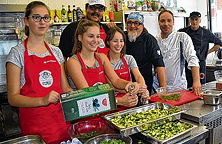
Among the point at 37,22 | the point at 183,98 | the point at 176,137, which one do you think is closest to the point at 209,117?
the point at 183,98

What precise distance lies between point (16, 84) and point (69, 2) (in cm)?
321

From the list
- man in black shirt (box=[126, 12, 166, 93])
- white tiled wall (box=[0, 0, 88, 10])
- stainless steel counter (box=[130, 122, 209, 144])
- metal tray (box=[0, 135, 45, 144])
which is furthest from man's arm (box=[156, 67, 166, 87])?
white tiled wall (box=[0, 0, 88, 10])

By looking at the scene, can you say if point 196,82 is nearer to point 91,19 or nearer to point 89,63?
point 89,63

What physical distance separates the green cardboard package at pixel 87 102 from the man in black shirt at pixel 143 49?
4.21 feet

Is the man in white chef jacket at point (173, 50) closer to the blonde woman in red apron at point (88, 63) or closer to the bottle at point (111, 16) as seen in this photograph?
the blonde woman in red apron at point (88, 63)

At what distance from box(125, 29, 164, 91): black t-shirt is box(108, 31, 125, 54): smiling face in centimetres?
36

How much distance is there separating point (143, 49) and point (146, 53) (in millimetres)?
55

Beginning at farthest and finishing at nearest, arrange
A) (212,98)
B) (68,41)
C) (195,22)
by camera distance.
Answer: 1. (195,22)
2. (68,41)
3. (212,98)

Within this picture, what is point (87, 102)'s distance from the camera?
1174mm

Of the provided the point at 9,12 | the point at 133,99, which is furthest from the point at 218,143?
the point at 9,12

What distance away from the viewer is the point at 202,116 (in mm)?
1555

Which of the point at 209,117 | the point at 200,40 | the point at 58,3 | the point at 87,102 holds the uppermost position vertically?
the point at 58,3

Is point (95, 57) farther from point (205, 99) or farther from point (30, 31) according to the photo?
point (205, 99)

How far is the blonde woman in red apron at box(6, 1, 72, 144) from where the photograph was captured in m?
1.50
